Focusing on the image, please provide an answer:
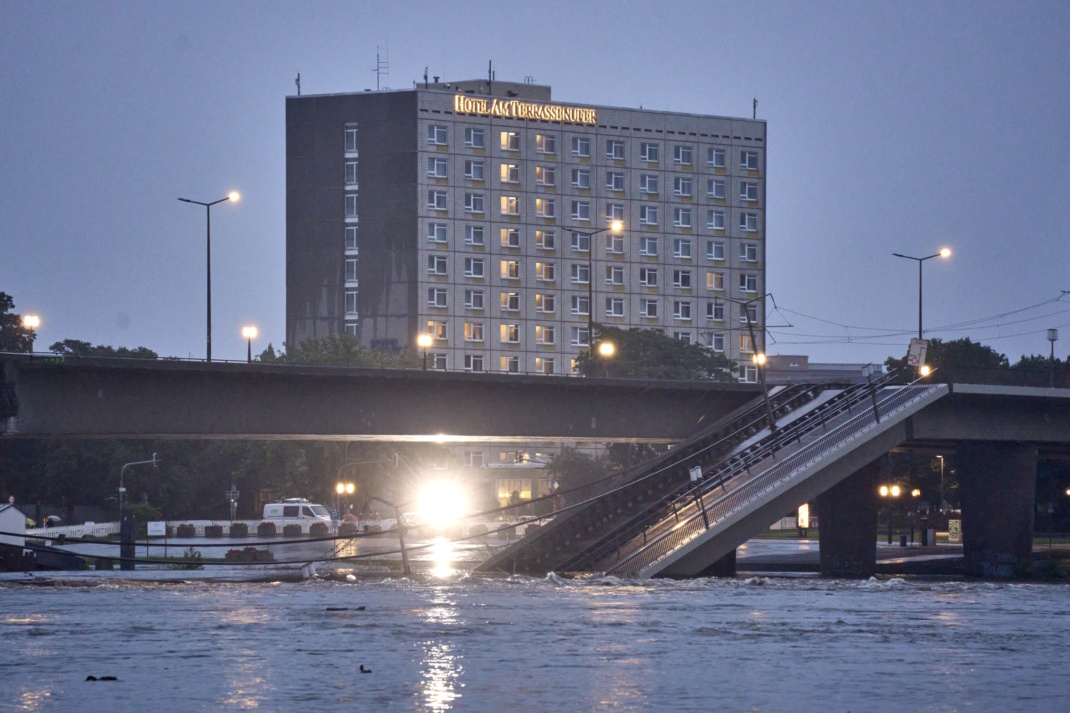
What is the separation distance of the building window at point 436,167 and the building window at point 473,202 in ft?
11.1

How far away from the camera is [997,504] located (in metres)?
65.0

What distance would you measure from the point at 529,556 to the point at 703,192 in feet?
343

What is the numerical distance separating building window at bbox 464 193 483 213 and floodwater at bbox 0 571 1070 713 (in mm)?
102615

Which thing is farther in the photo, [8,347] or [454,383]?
[8,347]

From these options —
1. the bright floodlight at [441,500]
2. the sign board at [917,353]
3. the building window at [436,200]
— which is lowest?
the bright floodlight at [441,500]

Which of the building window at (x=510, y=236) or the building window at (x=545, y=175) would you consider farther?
the building window at (x=545, y=175)

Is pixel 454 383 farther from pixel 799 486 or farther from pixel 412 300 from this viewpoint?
pixel 412 300

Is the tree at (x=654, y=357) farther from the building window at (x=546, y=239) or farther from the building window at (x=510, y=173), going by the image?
the building window at (x=510, y=173)

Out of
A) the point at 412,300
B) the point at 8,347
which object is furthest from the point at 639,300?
the point at 8,347

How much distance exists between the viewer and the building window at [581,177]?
143 meters

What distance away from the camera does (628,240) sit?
14650cm

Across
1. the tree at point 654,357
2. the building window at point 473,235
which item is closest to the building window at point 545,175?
the building window at point 473,235

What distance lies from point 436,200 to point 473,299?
10.4 meters

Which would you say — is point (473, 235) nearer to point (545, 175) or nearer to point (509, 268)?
point (509, 268)
